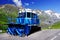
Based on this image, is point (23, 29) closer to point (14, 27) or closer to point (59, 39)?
point (14, 27)

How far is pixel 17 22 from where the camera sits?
65.1 ft

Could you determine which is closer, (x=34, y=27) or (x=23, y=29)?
(x=23, y=29)

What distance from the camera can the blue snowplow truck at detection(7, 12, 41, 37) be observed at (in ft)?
58.1

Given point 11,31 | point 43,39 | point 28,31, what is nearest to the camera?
point 43,39

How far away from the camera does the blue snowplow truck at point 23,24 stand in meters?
17.7

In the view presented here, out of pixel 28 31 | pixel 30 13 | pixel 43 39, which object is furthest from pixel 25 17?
pixel 43 39

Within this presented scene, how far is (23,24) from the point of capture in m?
18.0

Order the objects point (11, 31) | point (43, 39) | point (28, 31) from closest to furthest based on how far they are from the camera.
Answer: point (43, 39) < point (28, 31) < point (11, 31)

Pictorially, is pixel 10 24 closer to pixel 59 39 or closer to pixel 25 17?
pixel 25 17

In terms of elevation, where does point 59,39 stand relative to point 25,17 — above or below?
below

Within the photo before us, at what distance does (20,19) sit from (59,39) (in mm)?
6409

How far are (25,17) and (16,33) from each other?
194cm

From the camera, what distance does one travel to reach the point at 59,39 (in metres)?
14.3

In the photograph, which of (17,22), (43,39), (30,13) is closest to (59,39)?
(43,39)
